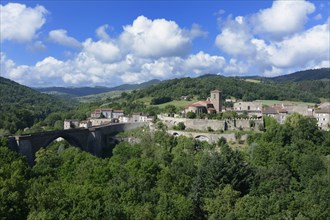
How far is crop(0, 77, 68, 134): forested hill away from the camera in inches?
3747

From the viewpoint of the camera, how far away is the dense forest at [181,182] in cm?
2781

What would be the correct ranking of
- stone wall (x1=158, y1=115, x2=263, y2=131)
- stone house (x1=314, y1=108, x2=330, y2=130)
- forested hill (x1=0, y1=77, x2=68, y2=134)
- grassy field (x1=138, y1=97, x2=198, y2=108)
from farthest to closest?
1. grassy field (x1=138, y1=97, x2=198, y2=108)
2. forested hill (x1=0, y1=77, x2=68, y2=134)
3. stone house (x1=314, y1=108, x2=330, y2=130)
4. stone wall (x1=158, y1=115, x2=263, y2=131)

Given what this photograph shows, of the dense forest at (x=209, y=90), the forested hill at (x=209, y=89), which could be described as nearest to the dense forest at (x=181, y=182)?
the dense forest at (x=209, y=90)

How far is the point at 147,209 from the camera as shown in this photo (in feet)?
93.5

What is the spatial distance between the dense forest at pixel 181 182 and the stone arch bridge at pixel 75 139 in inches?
74.7

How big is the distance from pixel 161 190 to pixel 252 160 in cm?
2097

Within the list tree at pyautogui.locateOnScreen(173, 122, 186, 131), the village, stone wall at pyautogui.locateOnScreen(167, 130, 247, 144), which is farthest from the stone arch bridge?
stone wall at pyautogui.locateOnScreen(167, 130, 247, 144)

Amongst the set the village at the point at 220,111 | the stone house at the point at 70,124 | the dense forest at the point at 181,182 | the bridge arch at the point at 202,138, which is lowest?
the dense forest at the point at 181,182

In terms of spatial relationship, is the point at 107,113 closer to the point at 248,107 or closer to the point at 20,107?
the point at 248,107

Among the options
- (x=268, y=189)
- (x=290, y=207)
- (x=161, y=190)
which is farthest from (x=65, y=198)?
(x=268, y=189)

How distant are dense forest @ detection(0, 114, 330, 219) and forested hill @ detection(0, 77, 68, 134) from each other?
34961 millimetres

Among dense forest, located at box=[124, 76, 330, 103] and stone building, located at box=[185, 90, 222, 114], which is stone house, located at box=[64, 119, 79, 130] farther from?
dense forest, located at box=[124, 76, 330, 103]

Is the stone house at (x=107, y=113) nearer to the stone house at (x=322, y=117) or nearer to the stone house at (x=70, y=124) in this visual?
the stone house at (x=70, y=124)

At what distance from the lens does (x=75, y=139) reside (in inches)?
2591
